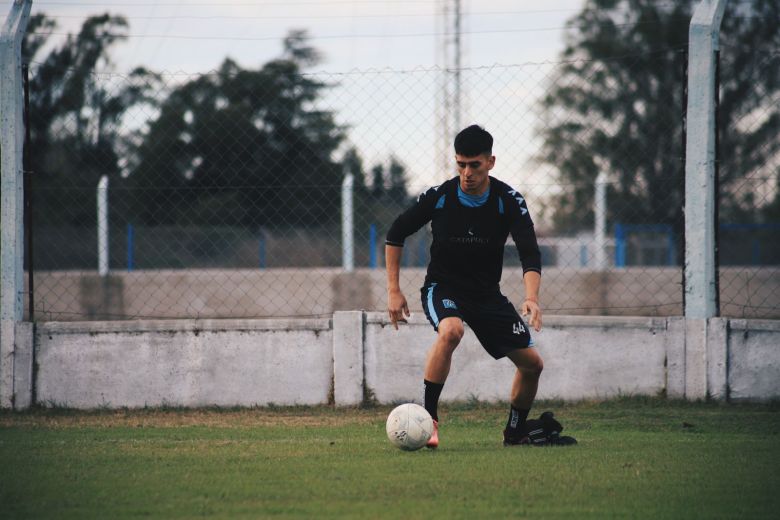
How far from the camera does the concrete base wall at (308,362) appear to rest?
7.57 metres

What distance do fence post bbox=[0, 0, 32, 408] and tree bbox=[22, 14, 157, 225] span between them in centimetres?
21

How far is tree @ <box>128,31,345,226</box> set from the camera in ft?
33.0

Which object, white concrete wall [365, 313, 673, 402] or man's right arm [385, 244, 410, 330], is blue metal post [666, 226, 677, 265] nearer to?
white concrete wall [365, 313, 673, 402]

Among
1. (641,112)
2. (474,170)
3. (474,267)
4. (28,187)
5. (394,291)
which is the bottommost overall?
(394,291)

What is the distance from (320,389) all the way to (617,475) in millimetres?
3371

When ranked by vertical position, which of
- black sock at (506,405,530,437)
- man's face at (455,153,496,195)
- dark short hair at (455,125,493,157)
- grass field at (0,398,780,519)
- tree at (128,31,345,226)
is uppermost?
tree at (128,31,345,226)

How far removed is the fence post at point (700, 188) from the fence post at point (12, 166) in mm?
5421

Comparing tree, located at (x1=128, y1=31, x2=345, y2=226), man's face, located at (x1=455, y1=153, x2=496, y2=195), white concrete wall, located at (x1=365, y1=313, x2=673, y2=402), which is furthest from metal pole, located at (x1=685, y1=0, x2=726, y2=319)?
tree, located at (x1=128, y1=31, x2=345, y2=226)

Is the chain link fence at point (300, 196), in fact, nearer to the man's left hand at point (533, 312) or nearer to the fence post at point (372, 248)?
the fence post at point (372, 248)

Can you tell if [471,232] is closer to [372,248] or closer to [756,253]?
[372,248]

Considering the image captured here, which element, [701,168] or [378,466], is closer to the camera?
[378,466]

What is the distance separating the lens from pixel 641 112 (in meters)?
30.3

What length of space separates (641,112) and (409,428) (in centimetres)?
2672

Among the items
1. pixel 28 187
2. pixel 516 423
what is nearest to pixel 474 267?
pixel 516 423
